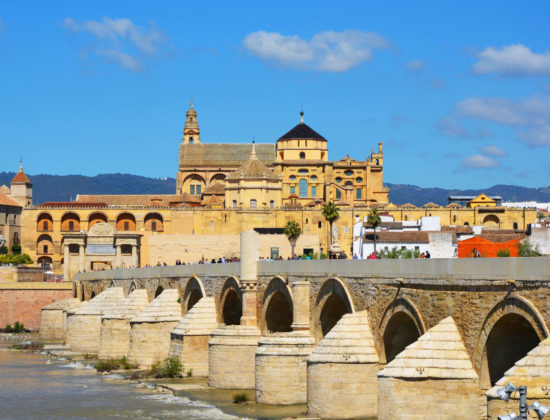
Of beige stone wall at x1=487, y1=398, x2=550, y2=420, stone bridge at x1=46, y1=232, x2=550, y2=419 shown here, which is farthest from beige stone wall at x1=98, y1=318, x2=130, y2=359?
beige stone wall at x1=487, y1=398, x2=550, y2=420

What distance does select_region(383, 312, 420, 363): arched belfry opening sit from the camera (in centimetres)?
3011

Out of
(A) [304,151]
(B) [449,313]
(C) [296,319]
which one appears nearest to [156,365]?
(C) [296,319]

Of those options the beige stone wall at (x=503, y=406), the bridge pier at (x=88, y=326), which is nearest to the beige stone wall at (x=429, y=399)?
the beige stone wall at (x=503, y=406)

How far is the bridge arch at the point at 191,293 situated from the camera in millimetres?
49853

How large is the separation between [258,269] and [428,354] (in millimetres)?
17536

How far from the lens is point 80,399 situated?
133 ft

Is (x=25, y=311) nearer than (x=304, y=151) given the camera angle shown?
Yes

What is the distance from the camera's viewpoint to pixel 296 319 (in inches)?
1431

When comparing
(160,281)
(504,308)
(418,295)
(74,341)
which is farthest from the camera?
(74,341)

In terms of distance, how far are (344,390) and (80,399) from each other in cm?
Result: 1429

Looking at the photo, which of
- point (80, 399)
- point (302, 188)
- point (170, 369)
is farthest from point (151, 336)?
point (302, 188)

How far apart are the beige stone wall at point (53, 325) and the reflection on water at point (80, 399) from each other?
79.4 ft

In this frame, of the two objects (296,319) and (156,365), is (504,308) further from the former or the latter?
(156,365)

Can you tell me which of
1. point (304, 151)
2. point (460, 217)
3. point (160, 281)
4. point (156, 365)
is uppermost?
point (304, 151)
